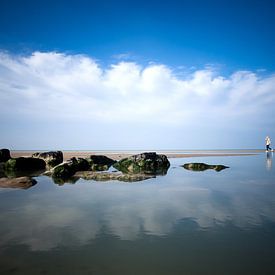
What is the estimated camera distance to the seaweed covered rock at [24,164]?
20516 mm

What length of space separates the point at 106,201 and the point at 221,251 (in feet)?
16.0

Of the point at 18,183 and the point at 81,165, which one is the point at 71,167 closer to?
the point at 81,165

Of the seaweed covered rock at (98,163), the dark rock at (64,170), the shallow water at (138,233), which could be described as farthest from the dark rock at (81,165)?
the shallow water at (138,233)

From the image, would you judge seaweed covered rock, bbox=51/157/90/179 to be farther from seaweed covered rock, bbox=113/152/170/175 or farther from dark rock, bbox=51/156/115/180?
seaweed covered rock, bbox=113/152/170/175

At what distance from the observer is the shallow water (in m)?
3.84

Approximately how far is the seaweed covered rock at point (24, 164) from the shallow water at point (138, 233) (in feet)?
40.2

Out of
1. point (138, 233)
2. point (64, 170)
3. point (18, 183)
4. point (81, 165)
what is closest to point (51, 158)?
point (81, 165)

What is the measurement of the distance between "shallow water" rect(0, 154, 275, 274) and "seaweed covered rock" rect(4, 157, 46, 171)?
12.2 metres

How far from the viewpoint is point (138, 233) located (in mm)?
5281

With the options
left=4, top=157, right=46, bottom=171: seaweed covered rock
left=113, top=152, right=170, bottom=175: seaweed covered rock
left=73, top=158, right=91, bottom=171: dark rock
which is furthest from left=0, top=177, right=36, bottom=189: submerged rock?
left=113, top=152, right=170, bottom=175: seaweed covered rock

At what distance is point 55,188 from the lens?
36.7ft

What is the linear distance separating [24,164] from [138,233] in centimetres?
1891

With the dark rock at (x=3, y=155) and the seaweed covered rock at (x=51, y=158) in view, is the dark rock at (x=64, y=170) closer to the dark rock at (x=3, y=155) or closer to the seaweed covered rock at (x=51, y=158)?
the seaweed covered rock at (x=51, y=158)

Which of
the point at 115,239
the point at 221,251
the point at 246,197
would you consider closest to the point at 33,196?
the point at 115,239
